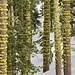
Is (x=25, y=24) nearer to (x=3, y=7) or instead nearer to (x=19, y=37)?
(x=19, y=37)

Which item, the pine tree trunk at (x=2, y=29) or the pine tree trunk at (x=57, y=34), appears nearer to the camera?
the pine tree trunk at (x=2, y=29)

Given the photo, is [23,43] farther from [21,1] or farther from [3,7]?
[3,7]

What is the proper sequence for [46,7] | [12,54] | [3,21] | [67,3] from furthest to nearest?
[46,7] < [67,3] < [12,54] < [3,21]

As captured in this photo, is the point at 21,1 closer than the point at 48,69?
Yes

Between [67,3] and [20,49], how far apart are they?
11.2ft

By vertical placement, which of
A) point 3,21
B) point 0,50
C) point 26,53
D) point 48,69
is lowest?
point 48,69

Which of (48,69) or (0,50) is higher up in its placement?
(0,50)

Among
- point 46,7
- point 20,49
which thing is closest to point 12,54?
point 20,49

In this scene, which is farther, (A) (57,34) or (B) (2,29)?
(A) (57,34)

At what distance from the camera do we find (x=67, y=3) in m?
14.3

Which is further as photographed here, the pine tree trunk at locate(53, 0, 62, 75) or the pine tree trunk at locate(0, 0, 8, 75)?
the pine tree trunk at locate(53, 0, 62, 75)

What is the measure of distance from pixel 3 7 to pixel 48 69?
12.0 m

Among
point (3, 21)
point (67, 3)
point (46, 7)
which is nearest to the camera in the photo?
point (3, 21)

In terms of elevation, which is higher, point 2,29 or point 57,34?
point 2,29
